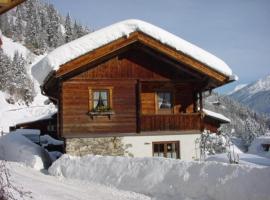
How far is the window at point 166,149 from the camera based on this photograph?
1814cm

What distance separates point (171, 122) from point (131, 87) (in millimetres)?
2210

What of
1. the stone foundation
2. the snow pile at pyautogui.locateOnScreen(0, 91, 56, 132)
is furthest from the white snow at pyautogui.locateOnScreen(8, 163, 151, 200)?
the snow pile at pyautogui.locateOnScreen(0, 91, 56, 132)

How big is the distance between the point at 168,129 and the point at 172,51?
3.24 m

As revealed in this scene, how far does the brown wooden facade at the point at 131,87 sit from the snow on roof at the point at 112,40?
0.72ft

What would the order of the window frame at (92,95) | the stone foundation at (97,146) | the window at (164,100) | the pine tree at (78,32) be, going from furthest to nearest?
1. the pine tree at (78,32)
2. the window at (164,100)
3. the window frame at (92,95)
4. the stone foundation at (97,146)

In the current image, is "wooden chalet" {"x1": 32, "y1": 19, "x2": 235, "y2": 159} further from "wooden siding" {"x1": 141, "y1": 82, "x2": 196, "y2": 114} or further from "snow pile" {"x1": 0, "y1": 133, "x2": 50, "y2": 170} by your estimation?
"snow pile" {"x1": 0, "y1": 133, "x2": 50, "y2": 170}

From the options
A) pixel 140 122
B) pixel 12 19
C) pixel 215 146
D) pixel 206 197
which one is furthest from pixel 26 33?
pixel 206 197

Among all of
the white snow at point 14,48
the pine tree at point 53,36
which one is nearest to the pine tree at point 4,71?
the white snow at point 14,48

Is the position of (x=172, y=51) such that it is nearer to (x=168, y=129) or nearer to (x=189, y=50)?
(x=189, y=50)

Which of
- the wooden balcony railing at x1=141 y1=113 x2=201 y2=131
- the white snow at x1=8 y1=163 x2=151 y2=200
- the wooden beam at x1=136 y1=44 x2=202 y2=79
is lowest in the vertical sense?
the white snow at x1=8 y1=163 x2=151 y2=200

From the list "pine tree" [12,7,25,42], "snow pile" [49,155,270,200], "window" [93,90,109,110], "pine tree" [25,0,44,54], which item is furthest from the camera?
"pine tree" [12,7,25,42]

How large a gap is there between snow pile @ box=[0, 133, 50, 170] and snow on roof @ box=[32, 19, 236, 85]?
293 cm

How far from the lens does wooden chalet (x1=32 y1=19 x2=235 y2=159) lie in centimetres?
1734

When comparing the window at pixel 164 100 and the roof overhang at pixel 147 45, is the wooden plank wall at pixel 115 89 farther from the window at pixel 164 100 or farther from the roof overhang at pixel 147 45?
the roof overhang at pixel 147 45
